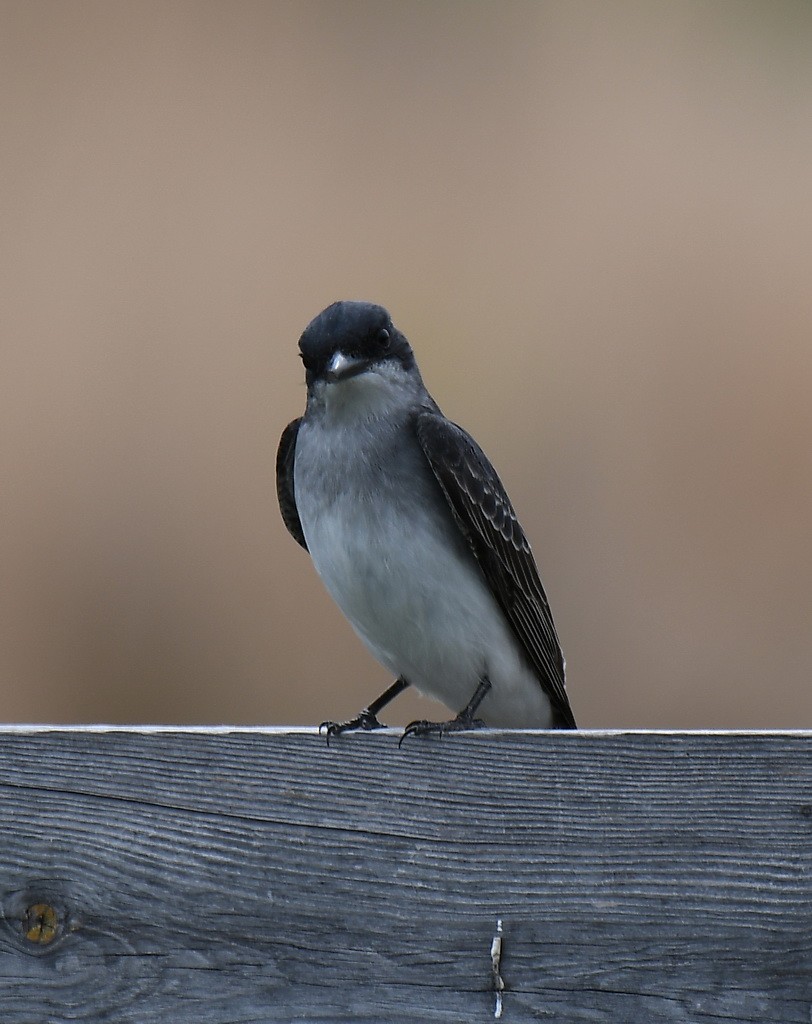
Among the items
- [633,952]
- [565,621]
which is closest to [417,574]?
[565,621]

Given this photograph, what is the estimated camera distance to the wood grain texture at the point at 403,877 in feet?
8.23

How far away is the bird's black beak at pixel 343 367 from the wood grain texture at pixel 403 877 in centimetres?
155

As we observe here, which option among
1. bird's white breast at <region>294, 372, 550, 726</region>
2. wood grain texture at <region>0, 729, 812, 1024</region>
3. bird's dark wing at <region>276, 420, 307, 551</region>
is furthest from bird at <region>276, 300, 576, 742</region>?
wood grain texture at <region>0, 729, 812, 1024</region>

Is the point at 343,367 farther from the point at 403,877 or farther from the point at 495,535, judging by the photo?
the point at 403,877

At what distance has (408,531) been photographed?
162 inches

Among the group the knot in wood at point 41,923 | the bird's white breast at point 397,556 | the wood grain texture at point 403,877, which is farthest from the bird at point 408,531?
the knot in wood at point 41,923

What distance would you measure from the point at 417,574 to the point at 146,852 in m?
1.57

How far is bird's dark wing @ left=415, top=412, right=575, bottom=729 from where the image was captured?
13.5 feet

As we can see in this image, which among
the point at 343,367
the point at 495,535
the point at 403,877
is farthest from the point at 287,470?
the point at 403,877

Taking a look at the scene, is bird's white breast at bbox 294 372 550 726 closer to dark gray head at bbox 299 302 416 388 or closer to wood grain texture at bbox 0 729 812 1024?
dark gray head at bbox 299 302 416 388

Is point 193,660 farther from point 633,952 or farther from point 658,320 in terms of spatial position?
point 633,952

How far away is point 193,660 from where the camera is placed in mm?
5238

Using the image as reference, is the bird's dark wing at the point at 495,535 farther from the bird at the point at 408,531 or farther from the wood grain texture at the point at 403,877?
the wood grain texture at the point at 403,877

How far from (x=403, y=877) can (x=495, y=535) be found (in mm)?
1667
